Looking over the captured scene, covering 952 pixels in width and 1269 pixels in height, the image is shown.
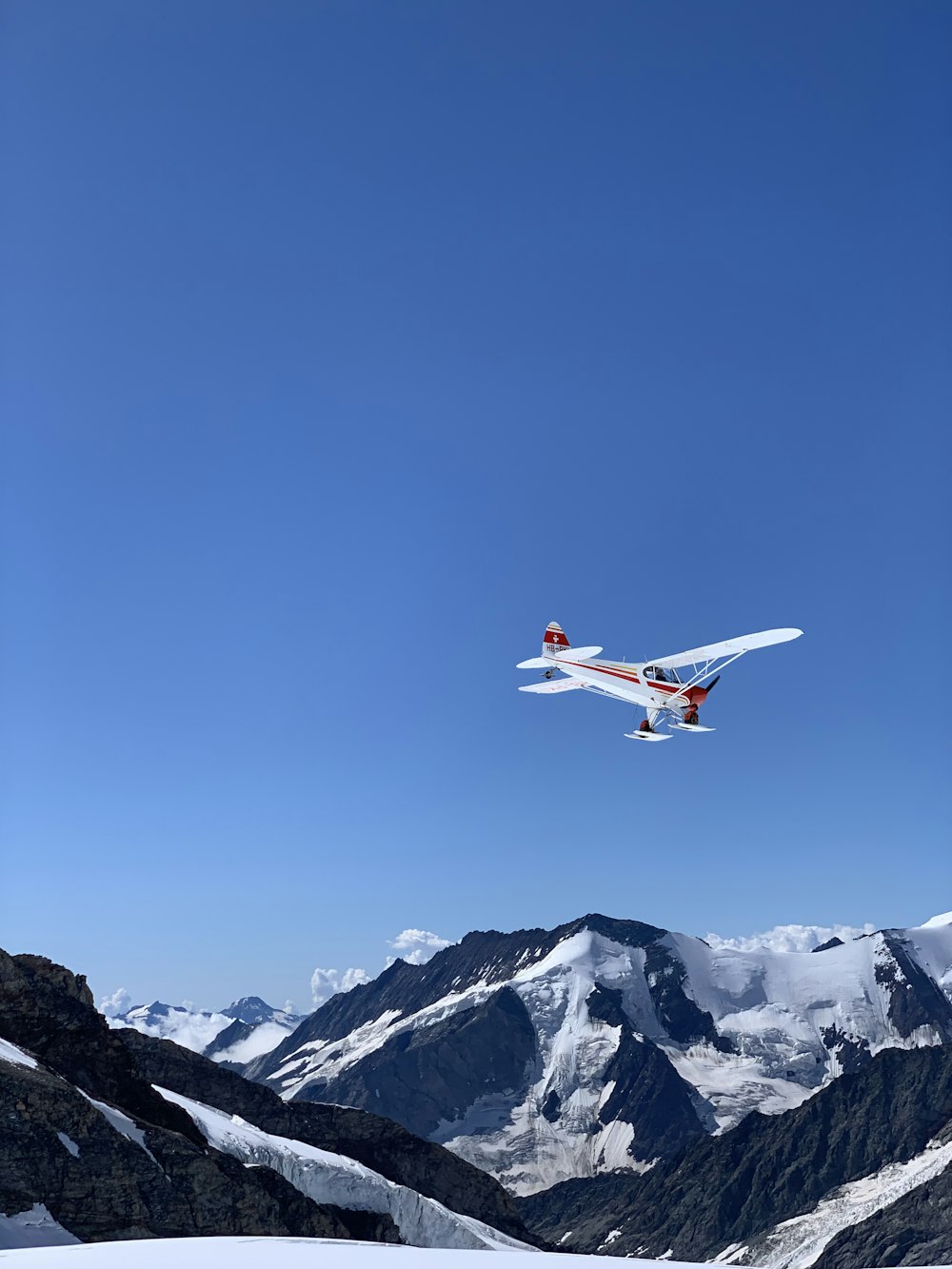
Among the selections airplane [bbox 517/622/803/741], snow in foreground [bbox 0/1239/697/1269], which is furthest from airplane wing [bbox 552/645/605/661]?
snow in foreground [bbox 0/1239/697/1269]

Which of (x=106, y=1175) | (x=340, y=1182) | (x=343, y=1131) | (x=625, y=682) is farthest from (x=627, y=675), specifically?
(x=343, y=1131)

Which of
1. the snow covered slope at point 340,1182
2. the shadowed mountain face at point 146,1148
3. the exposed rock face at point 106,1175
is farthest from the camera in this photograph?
the snow covered slope at point 340,1182

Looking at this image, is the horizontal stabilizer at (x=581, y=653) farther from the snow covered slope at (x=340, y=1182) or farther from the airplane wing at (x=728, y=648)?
the snow covered slope at (x=340, y=1182)

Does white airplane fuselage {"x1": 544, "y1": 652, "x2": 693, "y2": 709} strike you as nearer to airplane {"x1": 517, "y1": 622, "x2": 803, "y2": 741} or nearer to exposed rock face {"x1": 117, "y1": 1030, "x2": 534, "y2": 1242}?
airplane {"x1": 517, "y1": 622, "x2": 803, "y2": 741}

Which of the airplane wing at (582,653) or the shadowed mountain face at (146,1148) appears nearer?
the shadowed mountain face at (146,1148)

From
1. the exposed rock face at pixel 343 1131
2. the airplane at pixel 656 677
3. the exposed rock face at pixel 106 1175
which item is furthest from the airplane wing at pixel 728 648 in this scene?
the exposed rock face at pixel 343 1131

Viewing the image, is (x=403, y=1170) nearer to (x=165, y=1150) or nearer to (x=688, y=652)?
(x=165, y=1150)
